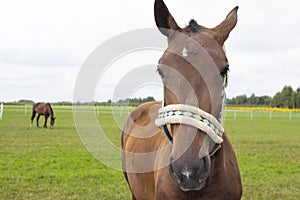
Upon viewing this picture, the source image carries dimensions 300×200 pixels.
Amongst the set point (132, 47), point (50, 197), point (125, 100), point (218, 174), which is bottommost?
point (50, 197)

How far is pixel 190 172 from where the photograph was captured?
2.07m

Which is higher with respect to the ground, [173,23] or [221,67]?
[173,23]

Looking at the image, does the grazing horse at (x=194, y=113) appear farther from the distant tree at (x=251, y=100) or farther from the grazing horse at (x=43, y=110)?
the distant tree at (x=251, y=100)

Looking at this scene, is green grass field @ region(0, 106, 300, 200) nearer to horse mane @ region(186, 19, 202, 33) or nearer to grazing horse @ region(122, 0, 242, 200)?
grazing horse @ region(122, 0, 242, 200)

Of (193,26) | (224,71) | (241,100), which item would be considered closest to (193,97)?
(224,71)

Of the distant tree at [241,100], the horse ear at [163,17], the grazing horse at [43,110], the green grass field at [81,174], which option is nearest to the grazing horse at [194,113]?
the horse ear at [163,17]

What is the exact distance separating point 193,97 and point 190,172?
50 cm

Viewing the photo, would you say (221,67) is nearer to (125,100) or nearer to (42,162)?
(125,100)

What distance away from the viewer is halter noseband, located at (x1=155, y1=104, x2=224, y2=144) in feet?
7.34

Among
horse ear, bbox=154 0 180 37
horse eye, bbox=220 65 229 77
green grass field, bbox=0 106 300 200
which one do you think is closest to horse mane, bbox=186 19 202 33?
horse ear, bbox=154 0 180 37

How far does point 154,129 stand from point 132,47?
1.10 m

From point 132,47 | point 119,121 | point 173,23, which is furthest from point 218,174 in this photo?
point 119,121

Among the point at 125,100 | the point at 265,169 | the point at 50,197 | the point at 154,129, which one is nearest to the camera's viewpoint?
the point at 154,129

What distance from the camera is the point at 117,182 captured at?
8016mm
